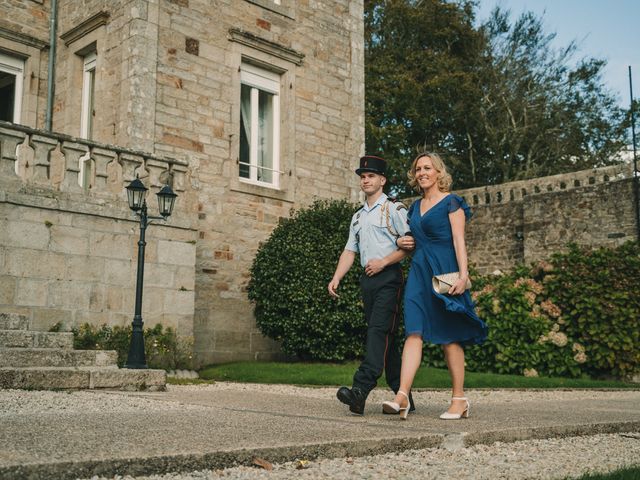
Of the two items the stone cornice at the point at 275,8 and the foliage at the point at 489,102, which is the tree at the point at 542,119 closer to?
the foliage at the point at 489,102

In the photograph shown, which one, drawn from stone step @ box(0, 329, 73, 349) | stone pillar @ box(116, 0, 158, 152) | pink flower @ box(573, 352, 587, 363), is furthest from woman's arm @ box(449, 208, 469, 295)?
pink flower @ box(573, 352, 587, 363)

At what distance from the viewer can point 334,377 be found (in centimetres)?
928

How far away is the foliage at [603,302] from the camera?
1148 centimetres

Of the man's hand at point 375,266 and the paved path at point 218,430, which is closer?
the paved path at point 218,430

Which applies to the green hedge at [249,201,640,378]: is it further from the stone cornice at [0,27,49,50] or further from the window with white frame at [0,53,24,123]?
the stone cornice at [0,27,49,50]

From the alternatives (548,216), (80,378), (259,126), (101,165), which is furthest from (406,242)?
(548,216)

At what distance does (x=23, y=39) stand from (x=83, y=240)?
17.0 ft

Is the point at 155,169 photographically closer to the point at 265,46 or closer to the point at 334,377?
the point at 334,377

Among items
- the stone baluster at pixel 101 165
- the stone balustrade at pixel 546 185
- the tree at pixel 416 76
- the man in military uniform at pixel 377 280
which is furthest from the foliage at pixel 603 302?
the tree at pixel 416 76

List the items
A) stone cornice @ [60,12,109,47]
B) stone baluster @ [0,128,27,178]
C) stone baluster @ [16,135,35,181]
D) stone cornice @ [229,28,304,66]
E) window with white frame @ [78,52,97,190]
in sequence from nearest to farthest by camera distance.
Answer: stone baluster @ [0,128,27,178], stone baluster @ [16,135,35,181], stone cornice @ [60,12,109,47], window with white frame @ [78,52,97,190], stone cornice @ [229,28,304,66]

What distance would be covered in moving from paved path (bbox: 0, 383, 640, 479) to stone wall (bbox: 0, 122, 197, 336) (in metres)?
3.21

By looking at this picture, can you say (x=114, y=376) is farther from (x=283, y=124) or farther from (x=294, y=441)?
(x=283, y=124)

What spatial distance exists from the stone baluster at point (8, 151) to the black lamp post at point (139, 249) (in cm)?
147

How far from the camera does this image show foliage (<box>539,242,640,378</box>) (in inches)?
452
